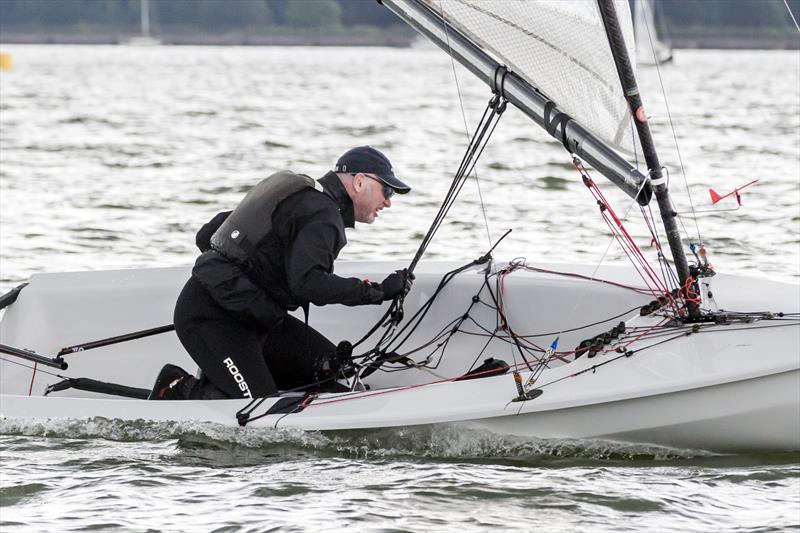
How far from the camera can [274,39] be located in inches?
2557

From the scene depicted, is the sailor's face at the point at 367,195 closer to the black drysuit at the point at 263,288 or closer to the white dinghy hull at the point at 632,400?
the black drysuit at the point at 263,288

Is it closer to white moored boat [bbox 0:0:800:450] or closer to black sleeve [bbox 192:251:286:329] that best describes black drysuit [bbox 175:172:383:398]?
black sleeve [bbox 192:251:286:329]

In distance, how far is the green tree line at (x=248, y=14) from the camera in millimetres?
54500

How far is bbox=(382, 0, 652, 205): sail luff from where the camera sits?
4.16 metres

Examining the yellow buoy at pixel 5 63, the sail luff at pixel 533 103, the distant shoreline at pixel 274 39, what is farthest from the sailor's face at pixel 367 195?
the distant shoreline at pixel 274 39

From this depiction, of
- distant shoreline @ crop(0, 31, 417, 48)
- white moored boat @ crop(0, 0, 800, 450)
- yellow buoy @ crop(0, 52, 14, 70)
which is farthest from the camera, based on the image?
distant shoreline @ crop(0, 31, 417, 48)

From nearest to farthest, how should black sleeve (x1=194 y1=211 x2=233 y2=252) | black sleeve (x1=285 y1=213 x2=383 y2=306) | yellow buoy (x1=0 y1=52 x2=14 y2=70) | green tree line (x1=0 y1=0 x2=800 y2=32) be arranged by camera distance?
black sleeve (x1=285 y1=213 x2=383 y2=306), black sleeve (x1=194 y1=211 x2=233 y2=252), yellow buoy (x1=0 y1=52 x2=14 y2=70), green tree line (x1=0 y1=0 x2=800 y2=32)

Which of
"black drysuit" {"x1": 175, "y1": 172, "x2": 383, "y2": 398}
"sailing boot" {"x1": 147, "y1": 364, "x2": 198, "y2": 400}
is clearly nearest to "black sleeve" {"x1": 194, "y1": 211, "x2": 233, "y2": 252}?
"black drysuit" {"x1": 175, "y1": 172, "x2": 383, "y2": 398}

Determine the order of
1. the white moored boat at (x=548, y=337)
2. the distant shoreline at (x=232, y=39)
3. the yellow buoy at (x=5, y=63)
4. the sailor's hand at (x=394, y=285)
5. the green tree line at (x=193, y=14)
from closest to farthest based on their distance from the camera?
the white moored boat at (x=548, y=337)
the sailor's hand at (x=394, y=285)
the yellow buoy at (x=5, y=63)
the green tree line at (x=193, y=14)
the distant shoreline at (x=232, y=39)

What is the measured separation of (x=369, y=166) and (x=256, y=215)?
379mm

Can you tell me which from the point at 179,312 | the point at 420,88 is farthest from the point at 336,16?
the point at 179,312

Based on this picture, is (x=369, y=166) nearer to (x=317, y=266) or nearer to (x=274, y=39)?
(x=317, y=266)

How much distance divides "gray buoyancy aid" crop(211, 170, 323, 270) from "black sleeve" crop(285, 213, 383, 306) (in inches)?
4.7

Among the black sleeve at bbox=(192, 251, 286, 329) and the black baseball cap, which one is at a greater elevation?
the black baseball cap
